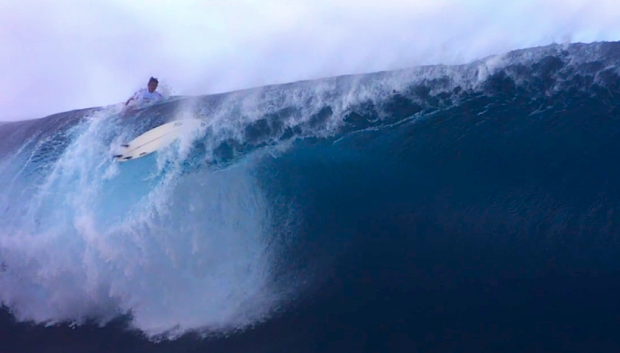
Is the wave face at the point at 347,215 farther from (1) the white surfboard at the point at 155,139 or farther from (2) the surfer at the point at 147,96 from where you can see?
(2) the surfer at the point at 147,96

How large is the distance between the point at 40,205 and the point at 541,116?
962 cm

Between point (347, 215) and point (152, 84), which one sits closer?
point (347, 215)

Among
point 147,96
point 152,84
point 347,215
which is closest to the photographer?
point 347,215

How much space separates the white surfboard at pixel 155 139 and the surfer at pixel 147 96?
1.06m

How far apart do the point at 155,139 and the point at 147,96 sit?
1445 mm

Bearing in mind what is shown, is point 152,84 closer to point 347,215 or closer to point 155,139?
point 155,139

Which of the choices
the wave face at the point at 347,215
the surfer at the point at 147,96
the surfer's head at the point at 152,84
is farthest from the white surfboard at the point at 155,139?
the surfer's head at the point at 152,84

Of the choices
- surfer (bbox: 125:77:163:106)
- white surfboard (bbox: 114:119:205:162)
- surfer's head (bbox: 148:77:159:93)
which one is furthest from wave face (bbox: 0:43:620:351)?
surfer's head (bbox: 148:77:159:93)

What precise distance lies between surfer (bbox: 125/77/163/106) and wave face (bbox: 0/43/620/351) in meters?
0.37

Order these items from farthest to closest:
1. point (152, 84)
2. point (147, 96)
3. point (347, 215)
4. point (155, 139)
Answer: point (152, 84) → point (147, 96) → point (155, 139) → point (347, 215)

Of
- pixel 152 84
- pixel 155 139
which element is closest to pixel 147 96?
pixel 152 84

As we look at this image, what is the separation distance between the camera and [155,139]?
39.9ft

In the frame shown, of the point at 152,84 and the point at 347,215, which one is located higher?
the point at 152,84

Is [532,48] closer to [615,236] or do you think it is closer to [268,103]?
[615,236]
